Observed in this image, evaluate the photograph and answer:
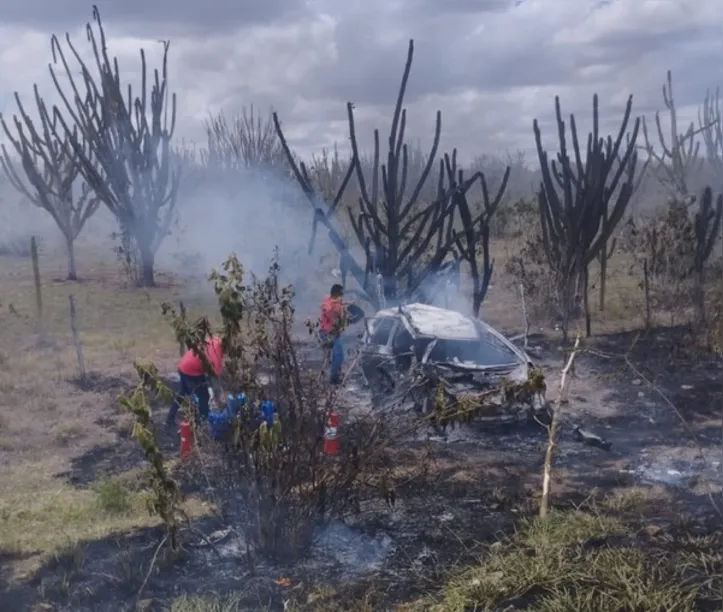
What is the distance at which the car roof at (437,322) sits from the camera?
9.53 m

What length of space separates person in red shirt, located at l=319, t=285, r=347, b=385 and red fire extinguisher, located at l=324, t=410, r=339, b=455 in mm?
434

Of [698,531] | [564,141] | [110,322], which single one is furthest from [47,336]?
[698,531]

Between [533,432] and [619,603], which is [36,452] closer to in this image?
[533,432]

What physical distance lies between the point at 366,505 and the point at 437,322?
345cm

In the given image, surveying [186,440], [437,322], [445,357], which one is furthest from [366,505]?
[437,322]

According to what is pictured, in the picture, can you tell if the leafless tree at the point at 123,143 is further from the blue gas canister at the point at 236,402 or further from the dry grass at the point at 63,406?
the blue gas canister at the point at 236,402

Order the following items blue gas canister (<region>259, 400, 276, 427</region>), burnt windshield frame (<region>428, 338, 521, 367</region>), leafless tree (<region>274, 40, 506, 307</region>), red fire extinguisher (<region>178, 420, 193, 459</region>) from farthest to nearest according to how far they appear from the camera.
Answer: leafless tree (<region>274, 40, 506, 307</region>), burnt windshield frame (<region>428, 338, 521, 367</region>), red fire extinguisher (<region>178, 420, 193, 459</region>), blue gas canister (<region>259, 400, 276, 427</region>)

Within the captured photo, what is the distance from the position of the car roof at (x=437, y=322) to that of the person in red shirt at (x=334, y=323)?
757 mm

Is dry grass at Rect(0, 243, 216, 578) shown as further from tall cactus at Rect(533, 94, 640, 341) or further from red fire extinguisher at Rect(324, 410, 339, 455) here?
tall cactus at Rect(533, 94, 640, 341)

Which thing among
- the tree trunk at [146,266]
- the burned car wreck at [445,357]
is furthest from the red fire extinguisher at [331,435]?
the tree trunk at [146,266]

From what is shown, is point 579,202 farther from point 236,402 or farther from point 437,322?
point 236,402

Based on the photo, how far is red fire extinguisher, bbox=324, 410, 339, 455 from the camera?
19.5 ft

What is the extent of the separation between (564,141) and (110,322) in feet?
29.7

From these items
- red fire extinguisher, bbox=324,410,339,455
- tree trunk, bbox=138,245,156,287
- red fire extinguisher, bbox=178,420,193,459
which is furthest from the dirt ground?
tree trunk, bbox=138,245,156,287
